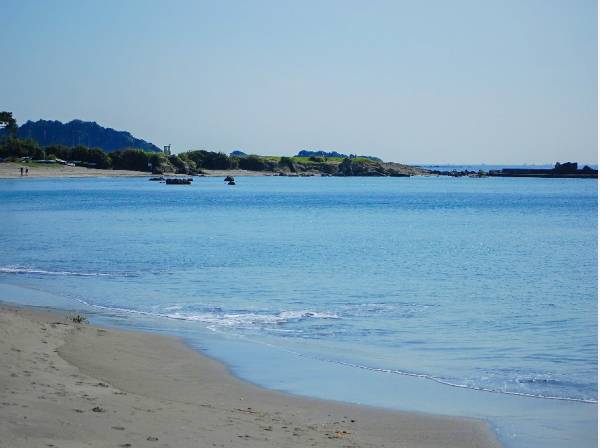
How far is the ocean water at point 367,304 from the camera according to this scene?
45.7 feet

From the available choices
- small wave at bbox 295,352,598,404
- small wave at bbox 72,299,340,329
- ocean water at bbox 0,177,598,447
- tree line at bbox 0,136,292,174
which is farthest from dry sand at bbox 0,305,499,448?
tree line at bbox 0,136,292,174

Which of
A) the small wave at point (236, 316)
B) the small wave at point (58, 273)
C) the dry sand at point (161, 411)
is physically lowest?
the small wave at point (58, 273)

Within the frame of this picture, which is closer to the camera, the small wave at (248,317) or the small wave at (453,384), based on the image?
the small wave at (453,384)

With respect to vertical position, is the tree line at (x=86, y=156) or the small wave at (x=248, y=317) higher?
the tree line at (x=86, y=156)

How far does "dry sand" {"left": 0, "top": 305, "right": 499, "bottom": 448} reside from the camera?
9617mm

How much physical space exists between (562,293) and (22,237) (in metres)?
30.1

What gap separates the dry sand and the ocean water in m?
0.90

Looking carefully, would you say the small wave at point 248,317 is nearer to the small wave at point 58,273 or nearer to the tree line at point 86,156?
the small wave at point 58,273

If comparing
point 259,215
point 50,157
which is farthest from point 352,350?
point 50,157

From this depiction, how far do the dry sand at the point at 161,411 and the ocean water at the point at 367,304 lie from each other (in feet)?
2.95

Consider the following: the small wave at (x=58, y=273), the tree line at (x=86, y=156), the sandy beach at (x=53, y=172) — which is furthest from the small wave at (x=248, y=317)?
the tree line at (x=86, y=156)

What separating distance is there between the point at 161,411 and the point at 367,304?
1278 centimetres

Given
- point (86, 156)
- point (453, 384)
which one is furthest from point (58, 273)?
point (86, 156)

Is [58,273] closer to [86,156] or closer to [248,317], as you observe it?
[248,317]
